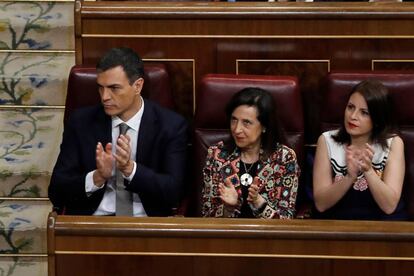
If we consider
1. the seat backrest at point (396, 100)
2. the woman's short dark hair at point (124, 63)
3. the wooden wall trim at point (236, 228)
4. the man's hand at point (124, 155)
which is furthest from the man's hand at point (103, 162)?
the seat backrest at point (396, 100)

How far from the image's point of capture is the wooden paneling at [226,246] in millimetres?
1117

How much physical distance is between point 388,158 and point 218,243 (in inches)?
14.0

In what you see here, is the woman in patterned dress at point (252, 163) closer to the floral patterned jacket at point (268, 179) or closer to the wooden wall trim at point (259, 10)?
the floral patterned jacket at point (268, 179)

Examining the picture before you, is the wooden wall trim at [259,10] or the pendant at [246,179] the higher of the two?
the wooden wall trim at [259,10]

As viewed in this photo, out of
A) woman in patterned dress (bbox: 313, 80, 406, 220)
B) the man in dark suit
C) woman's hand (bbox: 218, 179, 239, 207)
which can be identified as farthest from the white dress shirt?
woman in patterned dress (bbox: 313, 80, 406, 220)

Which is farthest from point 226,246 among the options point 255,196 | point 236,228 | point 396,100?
point 396,100

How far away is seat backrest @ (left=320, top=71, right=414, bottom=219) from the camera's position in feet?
4.68

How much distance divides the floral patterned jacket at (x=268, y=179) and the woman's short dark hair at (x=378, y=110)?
77mm

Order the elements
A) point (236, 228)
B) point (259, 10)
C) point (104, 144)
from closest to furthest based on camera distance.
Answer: point (236, 228) < point (104, 144) < point (259, 10)

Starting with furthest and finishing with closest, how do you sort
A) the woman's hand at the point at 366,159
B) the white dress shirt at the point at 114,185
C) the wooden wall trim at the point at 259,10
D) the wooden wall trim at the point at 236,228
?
the wooden wall trim at the point at 259,10 → the white dress shirt at the point at 114,185 → the woman's hand at the point at 366,159 → the wooden wall trim at the point at 236,228

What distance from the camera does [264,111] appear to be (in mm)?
1387

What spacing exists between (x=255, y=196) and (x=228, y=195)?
4cm

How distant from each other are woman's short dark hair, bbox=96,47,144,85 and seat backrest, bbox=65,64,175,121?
53 mm

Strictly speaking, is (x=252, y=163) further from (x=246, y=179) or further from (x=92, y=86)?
(x=92, y=86)
